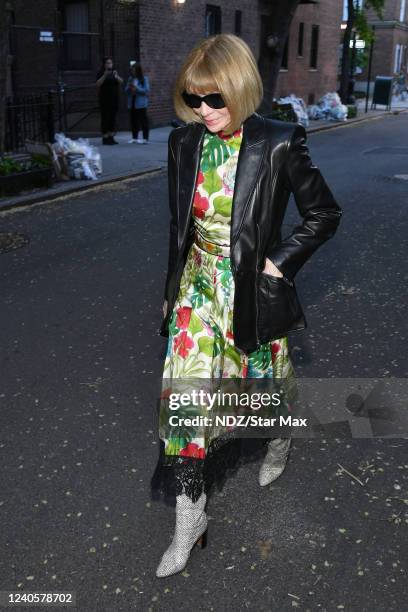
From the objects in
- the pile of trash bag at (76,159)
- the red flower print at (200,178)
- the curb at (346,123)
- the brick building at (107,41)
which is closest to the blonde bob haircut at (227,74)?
the red flower print at (200,178)

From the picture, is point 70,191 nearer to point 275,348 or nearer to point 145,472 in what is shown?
point 145,472

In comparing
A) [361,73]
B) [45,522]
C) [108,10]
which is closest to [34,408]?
[45,522]

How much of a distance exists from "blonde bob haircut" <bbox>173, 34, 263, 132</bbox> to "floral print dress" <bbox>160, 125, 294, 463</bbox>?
183 millimetres

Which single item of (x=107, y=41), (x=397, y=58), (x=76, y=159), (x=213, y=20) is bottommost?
(x=76, y=159)

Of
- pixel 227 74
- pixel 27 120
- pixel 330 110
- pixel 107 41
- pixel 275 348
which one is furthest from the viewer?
pixel 330 110

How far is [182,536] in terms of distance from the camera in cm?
273

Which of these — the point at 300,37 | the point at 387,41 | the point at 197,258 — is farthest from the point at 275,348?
the point at 387,41

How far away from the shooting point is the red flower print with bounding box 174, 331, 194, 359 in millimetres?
2721

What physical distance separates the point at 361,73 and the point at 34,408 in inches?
2191

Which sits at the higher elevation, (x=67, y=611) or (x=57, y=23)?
(x=57, y=23)

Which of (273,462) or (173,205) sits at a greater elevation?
(173,205)

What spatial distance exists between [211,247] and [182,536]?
1.17m

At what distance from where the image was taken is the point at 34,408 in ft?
13.6

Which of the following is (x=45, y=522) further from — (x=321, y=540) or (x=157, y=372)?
(x=157, y=372)
